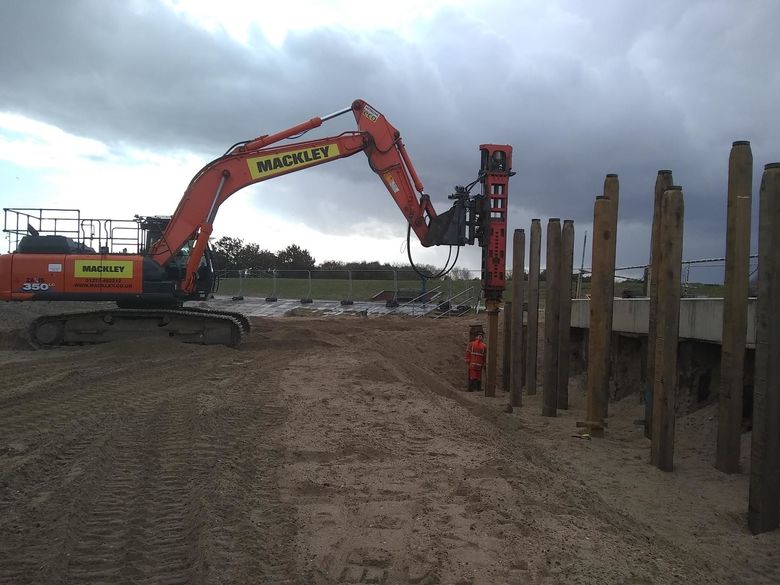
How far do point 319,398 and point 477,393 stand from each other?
475 cm

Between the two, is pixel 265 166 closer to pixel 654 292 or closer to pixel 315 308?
pixel 654 292

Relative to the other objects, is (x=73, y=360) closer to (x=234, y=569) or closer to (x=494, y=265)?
(x=494, y=265)

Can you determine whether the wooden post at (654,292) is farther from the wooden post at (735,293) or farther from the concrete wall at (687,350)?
the wooden post at (735,293)

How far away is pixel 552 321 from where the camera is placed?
397 inches

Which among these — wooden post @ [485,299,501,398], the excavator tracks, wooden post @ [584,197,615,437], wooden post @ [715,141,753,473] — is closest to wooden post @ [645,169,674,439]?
wooden post @ [584,197,615,437]

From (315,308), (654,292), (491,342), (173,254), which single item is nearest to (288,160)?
(173,254)

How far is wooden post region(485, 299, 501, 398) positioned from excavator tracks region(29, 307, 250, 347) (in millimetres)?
6637

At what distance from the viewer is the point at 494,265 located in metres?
11.7

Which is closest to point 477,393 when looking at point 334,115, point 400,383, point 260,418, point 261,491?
point 400,383

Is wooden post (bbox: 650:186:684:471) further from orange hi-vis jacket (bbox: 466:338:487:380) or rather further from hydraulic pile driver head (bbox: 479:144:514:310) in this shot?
orange hi-vis jacket (bbox: 466:338:487:380)

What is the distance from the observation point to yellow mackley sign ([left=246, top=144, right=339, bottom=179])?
15039 millimetres

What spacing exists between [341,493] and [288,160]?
11460 mm

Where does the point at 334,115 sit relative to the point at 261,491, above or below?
above

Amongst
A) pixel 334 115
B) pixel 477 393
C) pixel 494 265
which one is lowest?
pixel 477 393
